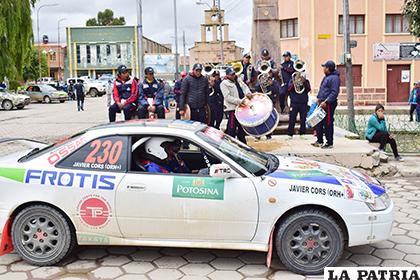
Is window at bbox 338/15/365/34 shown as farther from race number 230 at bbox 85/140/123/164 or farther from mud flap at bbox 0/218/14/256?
mud flap at bbox 0/218/14/256

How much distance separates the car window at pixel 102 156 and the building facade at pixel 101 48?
66087mm

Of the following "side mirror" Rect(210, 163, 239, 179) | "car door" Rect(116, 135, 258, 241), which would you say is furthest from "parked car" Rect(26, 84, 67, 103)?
"side mirror" Rect(210, 163, 239, 179)

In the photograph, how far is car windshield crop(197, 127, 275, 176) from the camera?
4855 mm

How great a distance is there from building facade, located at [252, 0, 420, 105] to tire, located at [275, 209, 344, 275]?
26.7 meters

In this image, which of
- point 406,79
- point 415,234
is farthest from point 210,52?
point 415,234

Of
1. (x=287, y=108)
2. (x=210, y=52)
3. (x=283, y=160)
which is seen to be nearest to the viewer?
(x=283, y=160)

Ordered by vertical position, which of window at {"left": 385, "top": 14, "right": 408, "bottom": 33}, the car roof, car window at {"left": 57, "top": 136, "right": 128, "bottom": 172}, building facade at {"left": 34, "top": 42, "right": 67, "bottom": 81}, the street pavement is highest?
building facade at {"left": 34, "top": 42, "right": 67, "bottom": 81}

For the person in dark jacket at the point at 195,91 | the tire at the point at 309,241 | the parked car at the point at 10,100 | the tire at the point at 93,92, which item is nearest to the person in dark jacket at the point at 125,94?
the person in dark jacket at the point at 195,91

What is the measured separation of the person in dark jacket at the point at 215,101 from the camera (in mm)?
11484

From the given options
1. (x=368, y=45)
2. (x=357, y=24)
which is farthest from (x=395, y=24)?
(x=357, y=24)

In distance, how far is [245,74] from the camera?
1152 cm

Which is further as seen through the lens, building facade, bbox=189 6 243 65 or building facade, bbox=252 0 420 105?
building facade, bbox=189 6 243 65

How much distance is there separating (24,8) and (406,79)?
25.1 meters

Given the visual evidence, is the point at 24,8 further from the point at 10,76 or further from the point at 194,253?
the point at 194,253
